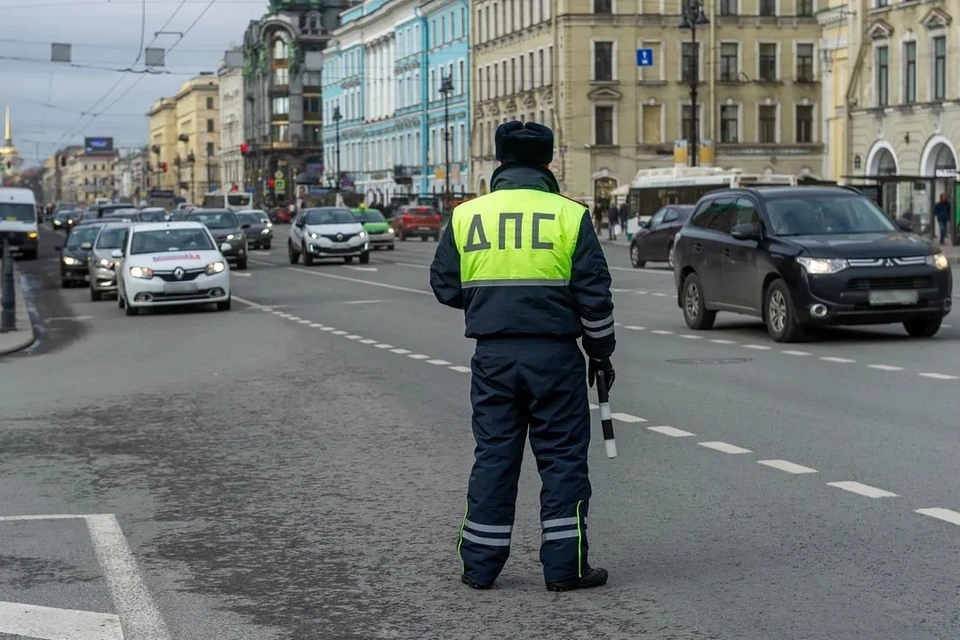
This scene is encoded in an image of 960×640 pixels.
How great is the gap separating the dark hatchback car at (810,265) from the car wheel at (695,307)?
0.04 ft

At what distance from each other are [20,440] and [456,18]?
9278 centimetres

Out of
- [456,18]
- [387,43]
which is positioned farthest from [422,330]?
[387,43]

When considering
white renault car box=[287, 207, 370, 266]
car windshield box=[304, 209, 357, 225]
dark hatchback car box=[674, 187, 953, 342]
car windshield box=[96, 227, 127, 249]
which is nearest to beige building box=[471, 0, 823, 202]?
car windshield box=[304, 209, 357, 225]

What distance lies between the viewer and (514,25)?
92812 mm

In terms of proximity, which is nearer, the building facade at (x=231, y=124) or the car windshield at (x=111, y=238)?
the car windshield at (x=111, y=238)

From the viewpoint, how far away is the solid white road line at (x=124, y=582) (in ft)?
20.7

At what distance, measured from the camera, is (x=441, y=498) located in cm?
916

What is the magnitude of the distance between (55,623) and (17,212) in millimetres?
56009

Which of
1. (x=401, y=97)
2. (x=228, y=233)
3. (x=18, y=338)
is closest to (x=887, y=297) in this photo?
(x=18, y=338)

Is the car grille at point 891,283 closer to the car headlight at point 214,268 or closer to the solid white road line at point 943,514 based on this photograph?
the solid white road line at point 943,514

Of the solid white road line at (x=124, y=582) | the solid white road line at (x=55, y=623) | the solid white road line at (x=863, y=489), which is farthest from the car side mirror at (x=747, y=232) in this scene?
the solid white road line at (x=55, y=623)

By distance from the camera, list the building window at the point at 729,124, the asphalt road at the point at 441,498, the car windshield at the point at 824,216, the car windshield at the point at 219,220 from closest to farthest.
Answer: the asphalt road at the point at 441,498 < the car windshield at the point at 824,216 < the car windshield at the point at 219,220 < the building window at the point at 729,124

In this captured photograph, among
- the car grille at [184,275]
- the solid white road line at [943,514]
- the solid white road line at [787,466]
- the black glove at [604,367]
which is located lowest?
the solid white road line at [787,466]

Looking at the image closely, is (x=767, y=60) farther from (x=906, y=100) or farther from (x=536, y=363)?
(x=536, y=363)
